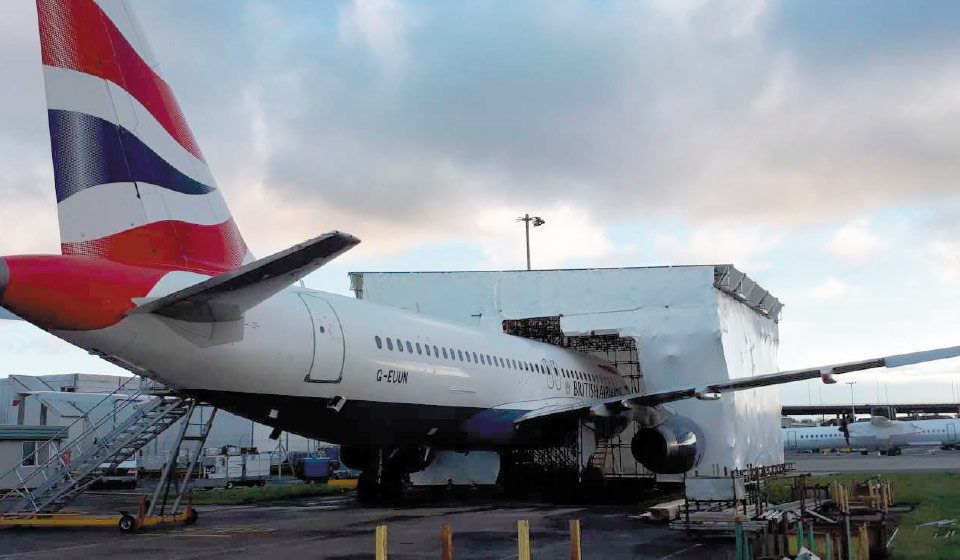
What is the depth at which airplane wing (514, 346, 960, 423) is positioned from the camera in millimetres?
14680

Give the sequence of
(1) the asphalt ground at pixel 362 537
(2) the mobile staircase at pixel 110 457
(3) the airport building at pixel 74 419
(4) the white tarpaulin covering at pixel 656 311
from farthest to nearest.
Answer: (3) the airport building at pixel 74 419 < (4) the white tarpaulin covering at pixel 656 311 < (2) the mobile staircase at pixel 110 457 < (1) the asphalt ground at pixel 362 537

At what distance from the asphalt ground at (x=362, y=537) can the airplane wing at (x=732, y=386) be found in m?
2.36

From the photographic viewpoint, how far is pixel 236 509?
19.5 m

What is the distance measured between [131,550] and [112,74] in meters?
6.62

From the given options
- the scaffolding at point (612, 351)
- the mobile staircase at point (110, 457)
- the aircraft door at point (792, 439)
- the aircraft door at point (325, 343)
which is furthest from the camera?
the aircraft door at point (792, 439)

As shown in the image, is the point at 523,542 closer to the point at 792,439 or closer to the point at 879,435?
the point at 879,435

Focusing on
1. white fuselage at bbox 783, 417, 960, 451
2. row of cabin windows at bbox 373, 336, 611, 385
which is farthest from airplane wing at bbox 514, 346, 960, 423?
white fuselage at bbox 783, 417, 960, 451

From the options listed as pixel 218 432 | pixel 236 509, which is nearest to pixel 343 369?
pixel 236 509

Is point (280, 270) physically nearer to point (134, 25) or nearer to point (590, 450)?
point (134, 25)

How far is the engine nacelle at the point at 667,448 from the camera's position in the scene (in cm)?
1836

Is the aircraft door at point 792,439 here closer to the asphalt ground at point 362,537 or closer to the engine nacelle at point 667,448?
the engine nacelle at point 667,448

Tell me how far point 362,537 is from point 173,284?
5.06 meters

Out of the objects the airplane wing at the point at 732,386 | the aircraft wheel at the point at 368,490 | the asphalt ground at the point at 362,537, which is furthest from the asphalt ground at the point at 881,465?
the aircraft wheel at the point at 368,490

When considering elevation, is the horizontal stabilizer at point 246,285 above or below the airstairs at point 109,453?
above
